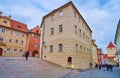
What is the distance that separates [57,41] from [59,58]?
298cm

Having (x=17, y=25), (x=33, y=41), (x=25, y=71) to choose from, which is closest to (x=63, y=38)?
(x=25, y=71)

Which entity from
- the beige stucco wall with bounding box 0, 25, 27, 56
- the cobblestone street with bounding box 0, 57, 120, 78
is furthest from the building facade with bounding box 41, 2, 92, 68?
the beige stucco wall with bounding box 0, 25, 27, 56

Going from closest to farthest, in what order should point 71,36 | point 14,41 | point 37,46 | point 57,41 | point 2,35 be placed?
point 71,36
point 57,41
point 2,35
point 14,41
point 37,46

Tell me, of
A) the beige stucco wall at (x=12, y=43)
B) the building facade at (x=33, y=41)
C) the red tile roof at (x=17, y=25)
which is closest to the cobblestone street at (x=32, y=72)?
the beige stucco wall at (x=12, y=43)

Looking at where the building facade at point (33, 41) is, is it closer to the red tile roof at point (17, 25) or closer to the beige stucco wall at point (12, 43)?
the beige stucco wall at point (12, 43)

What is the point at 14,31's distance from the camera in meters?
30.4

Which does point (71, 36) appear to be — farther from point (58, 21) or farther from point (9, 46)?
point (9, 46)

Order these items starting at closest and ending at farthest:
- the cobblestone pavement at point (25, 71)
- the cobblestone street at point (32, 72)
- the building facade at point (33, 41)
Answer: the cobblestone pavement at point (25, 71) < the cobblestone street at point (32, 72) < the building facade at point (33, 41)

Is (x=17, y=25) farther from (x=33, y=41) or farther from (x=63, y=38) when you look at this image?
(x=63, y=38)

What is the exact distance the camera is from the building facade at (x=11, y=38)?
2741 centimetres

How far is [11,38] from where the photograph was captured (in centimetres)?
2928

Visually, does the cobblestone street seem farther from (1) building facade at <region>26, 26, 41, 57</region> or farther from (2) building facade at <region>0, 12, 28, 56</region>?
(1) building facade at <region>26, 26, 41, 57</region>

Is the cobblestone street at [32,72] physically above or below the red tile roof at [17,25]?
below

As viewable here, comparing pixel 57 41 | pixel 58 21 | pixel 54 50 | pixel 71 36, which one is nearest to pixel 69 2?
pixel 58 21
